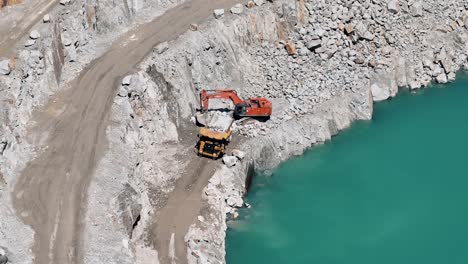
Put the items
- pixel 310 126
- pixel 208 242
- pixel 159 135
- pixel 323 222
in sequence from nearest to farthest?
pixel 208 242 < pixel 323 222 < pixel 159 135 < pixel 310 126

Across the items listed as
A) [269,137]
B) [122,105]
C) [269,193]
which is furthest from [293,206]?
[122,105]

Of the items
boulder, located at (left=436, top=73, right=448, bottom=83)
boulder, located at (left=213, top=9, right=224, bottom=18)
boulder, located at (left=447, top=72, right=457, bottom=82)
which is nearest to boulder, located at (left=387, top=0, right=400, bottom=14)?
boulder, located at (left=436, top=73, right=448, bottom=83)

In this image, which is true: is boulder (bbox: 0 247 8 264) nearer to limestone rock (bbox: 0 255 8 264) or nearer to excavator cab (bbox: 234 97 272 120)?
limestone rock (bbox: 0 255 8 264)

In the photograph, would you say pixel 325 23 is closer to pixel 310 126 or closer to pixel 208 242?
pixel 310 126

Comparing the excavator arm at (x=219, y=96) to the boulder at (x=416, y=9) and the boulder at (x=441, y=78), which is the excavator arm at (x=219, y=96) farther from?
the boulder at (x=441, y=78)

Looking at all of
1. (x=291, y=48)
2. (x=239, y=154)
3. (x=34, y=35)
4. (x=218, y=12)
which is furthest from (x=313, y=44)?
(x=34, y=35)

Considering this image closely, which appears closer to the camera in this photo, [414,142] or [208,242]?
[208,242]

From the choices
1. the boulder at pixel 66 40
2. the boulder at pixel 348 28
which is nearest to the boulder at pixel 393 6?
the boulder at pixel 348 28

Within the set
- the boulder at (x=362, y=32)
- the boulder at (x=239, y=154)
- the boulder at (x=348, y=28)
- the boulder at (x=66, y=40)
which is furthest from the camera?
the boulder at (x=362, y=32)
